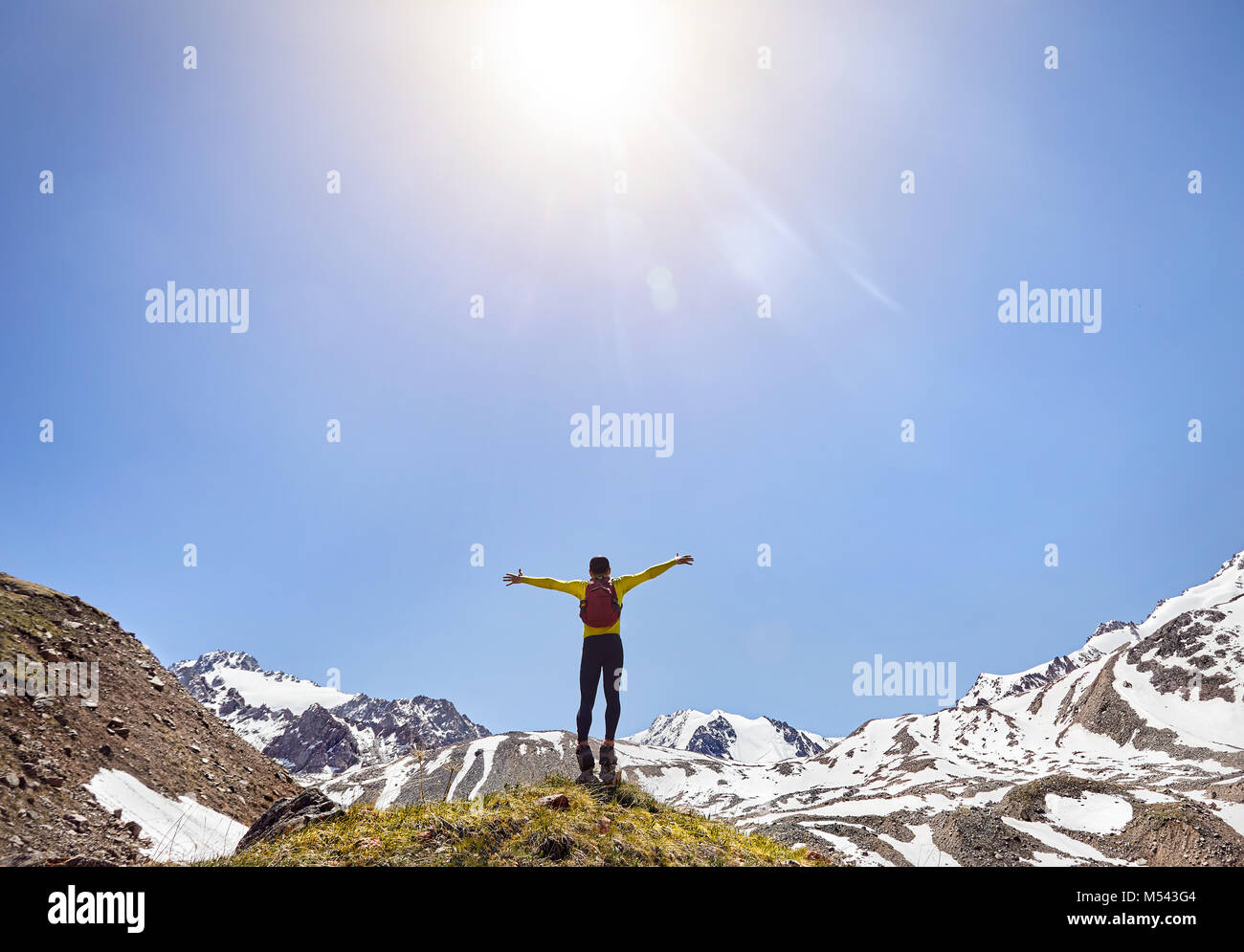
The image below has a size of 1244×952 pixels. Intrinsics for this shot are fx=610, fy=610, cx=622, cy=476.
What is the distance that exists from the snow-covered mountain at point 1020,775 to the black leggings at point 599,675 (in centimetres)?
1110

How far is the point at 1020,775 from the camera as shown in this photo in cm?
11700

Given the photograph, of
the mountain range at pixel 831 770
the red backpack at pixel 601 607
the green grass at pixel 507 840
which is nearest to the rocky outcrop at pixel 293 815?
the green grass at pixel 507 840

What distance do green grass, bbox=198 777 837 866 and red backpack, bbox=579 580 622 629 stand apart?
279cm

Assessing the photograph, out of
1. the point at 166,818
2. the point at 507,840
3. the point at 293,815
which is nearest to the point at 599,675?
the point at 507,840

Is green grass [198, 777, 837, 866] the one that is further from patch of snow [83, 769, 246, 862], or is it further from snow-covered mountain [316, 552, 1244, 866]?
snow-covered mountain [316, 552, 1244, 866]

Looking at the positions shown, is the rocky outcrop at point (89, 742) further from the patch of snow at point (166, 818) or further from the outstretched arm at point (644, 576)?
the outstretched arm at point (644, 576)

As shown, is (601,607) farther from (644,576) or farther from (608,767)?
(608,767)

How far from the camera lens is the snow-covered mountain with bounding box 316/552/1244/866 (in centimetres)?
5922

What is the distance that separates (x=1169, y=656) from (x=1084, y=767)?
55.9 meters

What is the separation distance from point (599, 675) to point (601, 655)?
0.44 metres

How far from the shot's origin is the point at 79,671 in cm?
1606

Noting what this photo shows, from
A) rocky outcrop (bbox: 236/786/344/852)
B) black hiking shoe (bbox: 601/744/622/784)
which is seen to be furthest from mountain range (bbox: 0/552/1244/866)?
black hiking shoe (bbox: 601/744/622/784)
